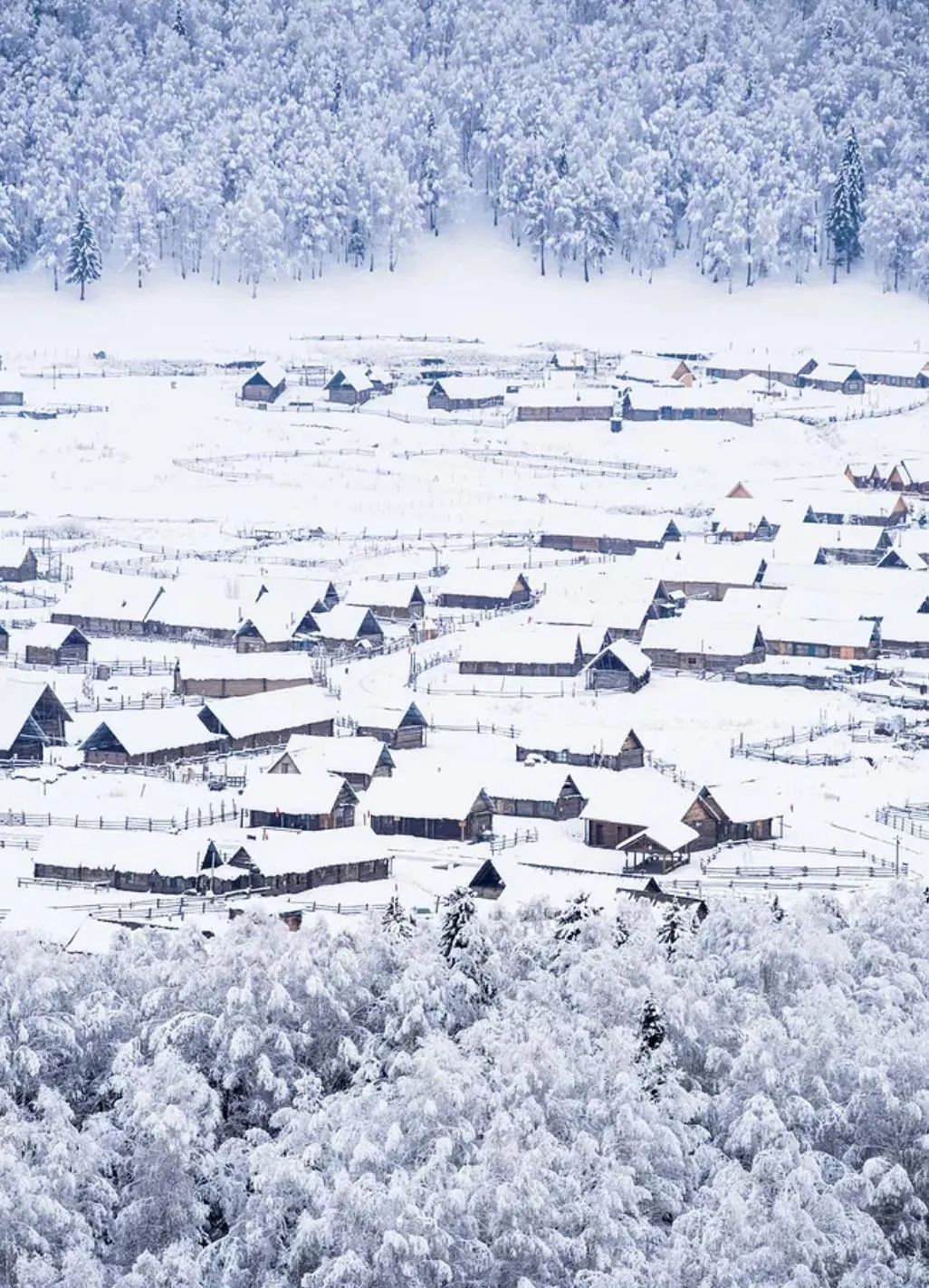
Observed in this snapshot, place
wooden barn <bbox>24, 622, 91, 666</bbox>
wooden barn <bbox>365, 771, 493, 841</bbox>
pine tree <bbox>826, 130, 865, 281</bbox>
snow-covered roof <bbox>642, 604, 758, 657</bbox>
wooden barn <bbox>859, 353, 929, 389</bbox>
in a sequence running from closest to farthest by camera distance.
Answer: wooden barn <bbox>365, 771, 493, 841</bbox> < wooden barn <bbox>24, 622, 91, 666</bbox> < snow-covered roof <bbox>642, 604, 758, 657</bbox> < wooden barn <bbox>859, 353, 929, 389</bbox> < pine tree <bbox>826, 130, 865, 281</bbox>

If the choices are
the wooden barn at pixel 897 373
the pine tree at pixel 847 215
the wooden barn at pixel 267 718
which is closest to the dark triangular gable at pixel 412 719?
the wooden barn at pixel 267 718

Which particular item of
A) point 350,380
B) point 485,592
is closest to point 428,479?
point 350,380

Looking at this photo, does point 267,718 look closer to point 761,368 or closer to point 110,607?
point 110,607

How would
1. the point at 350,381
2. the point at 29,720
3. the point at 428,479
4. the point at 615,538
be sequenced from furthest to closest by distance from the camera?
1. the point at 350,381
2. the point at 428,479
3. the point at 615,538
4. the point at 29,720

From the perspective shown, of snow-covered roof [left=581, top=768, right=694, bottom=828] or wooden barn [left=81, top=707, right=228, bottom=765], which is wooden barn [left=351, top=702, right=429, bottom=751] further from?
snow-covered roof [left=581, top=768, right=694, bottom=828]

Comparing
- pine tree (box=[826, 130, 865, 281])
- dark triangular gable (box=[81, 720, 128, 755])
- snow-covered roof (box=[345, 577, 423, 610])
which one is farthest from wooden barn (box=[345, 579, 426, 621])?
pine tree (box=[826, 130, 865, 281])
